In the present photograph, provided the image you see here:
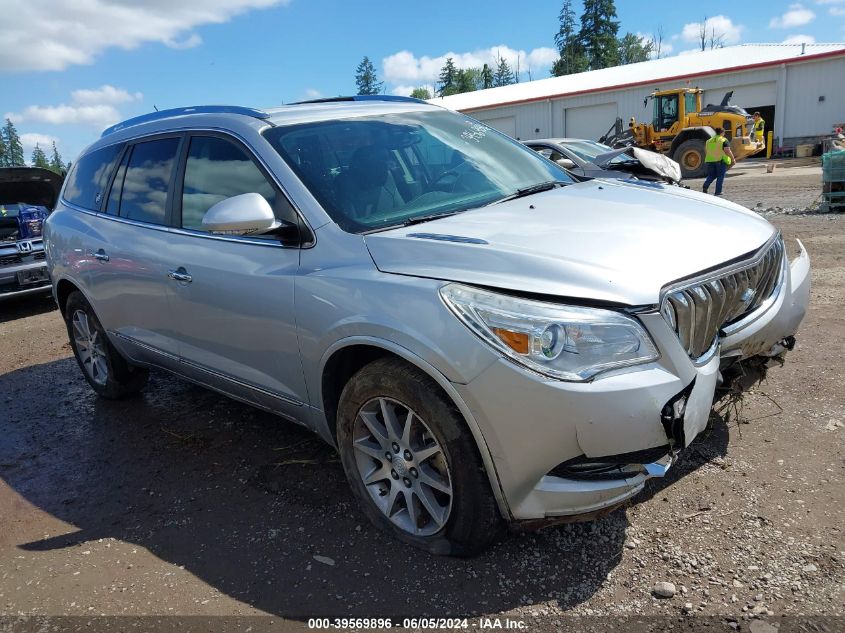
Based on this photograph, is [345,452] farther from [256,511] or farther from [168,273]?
[168,273]

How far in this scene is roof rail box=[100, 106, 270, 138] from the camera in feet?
11.5

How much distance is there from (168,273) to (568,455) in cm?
255

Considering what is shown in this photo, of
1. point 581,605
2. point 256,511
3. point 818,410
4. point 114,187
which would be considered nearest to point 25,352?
point 114,187

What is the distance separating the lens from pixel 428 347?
2385mm

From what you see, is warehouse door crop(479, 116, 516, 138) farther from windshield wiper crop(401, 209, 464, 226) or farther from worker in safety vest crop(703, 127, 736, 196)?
windshield wiper crop(401, 209, 464, 226)

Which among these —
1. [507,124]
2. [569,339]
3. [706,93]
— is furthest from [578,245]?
[507,124]

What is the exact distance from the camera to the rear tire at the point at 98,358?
4816mm

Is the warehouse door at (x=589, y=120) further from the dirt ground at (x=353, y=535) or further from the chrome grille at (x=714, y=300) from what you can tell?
the chrome grille at (x=714, y=300)

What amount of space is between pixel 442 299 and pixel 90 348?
3.81 meters

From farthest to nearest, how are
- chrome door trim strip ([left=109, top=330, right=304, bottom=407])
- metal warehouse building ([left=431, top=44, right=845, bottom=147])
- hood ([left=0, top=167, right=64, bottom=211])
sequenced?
metal warehouse building ([left=431, top=44, right=845, bottom=147])
hood ([left=0, top=167, right=64, bottom=211])
chrome door trim strip ([left=109, top=330, right=304, bottom=407])

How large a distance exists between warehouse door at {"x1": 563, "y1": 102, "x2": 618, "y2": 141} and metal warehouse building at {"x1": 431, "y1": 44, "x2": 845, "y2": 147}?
0.18ft

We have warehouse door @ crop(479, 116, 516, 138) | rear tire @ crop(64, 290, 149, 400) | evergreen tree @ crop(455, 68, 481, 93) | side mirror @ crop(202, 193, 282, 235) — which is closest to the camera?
side mirror @ crop(202, 193, 282, 235)

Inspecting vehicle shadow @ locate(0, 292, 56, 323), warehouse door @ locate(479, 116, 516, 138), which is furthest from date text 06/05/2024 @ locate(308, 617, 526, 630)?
warehouse door @ locate(479, 116, 516, 138)

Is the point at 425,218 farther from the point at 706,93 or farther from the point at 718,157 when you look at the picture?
the point at 706,93
